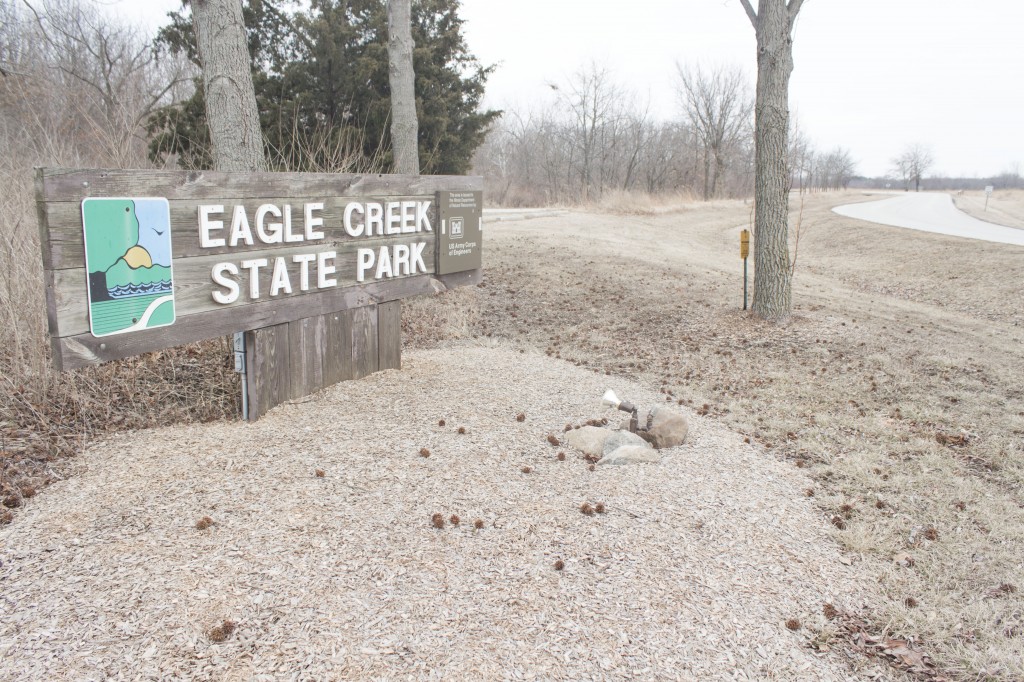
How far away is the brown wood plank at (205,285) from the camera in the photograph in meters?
3.38

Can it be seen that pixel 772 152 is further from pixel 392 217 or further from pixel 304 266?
pixel 304 266

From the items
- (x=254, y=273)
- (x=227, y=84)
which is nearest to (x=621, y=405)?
(x=254, y=273)

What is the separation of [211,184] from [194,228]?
0.92ft

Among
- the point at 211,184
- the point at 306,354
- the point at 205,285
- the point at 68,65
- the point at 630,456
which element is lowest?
the point at 630,456

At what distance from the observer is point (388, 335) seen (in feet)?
18.6

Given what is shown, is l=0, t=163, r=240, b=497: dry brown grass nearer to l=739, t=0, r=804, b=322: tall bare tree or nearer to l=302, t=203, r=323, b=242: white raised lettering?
l=302, t=203, r=323, b=242: white raised lettering

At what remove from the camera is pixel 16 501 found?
3488 mm

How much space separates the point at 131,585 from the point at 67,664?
405mm

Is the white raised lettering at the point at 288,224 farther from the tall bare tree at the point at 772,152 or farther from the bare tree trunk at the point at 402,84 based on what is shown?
the tall bare tree at the point at 772,152

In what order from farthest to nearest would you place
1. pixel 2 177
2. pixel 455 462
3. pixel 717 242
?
pixel 717 242
pixel 2 177
pixel 455 462

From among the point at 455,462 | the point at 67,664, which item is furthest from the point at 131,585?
the point at 455,462

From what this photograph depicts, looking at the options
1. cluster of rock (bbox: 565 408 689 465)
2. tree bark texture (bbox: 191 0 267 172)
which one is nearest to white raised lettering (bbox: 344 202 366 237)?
tree bark texture (bbox: 191 0 267 172)

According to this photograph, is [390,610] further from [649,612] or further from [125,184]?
[125,184]

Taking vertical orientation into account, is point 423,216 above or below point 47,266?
above
